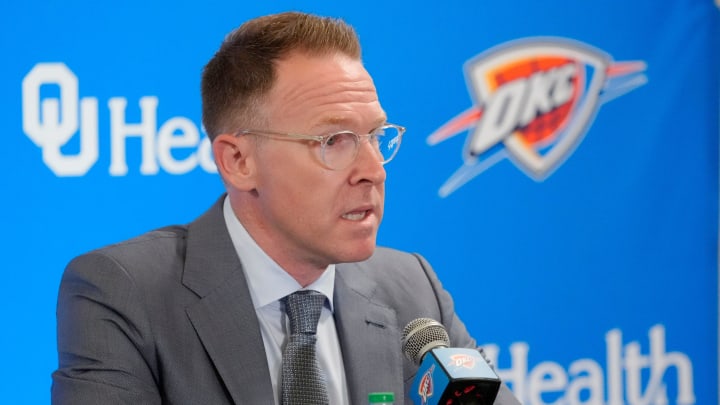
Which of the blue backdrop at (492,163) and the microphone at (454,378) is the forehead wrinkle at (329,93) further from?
the blue backdrop at (492,163)

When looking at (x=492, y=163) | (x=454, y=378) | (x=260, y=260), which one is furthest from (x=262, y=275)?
(x=492, y=163)

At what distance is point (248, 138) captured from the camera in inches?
91.5

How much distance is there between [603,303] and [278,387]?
6.78ft

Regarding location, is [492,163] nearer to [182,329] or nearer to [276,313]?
[276,313]

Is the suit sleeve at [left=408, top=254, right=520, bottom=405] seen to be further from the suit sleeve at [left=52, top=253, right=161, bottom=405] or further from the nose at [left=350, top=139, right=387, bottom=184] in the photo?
the suit sleeve at [left=52, top=253, right=161, bottom=405]

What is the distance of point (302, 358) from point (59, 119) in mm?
1320

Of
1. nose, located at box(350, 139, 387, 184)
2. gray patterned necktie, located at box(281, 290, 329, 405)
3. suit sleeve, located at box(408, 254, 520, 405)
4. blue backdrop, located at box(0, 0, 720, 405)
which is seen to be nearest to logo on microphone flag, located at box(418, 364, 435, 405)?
gray patterned necktie, located at box(281, 290, 329, 405)

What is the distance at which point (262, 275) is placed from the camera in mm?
2311

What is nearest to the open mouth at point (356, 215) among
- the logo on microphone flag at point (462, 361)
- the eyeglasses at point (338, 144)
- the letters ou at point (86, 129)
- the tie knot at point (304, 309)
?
the eyeglasses at point (338, 144)

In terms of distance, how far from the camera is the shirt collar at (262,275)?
7.52 feet

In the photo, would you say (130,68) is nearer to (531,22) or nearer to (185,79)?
(185,79)

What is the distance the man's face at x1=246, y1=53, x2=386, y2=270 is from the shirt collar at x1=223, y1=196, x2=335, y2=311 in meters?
0.06

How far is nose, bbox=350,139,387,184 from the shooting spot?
221cm

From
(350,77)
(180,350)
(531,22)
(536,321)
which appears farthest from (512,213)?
(180,350)
